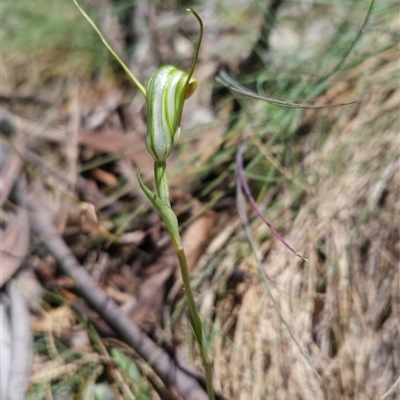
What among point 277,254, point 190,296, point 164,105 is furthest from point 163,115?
point 277,254

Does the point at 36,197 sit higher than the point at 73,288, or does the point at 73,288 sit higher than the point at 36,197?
the point at 36,197

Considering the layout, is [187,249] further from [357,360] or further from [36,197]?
[36,197]

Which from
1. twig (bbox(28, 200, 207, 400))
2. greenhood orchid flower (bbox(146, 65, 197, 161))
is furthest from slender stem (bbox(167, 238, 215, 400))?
twig (bbox(28, 200, 207, 400))

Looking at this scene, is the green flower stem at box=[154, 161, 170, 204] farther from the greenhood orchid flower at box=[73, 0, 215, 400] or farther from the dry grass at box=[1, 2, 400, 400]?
the dry grass at box=[1, 2, 400, 400]

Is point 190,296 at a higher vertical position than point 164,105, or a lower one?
lower

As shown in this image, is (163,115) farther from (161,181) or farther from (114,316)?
(114,316)

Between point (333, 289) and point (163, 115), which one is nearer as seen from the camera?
point (163, 115)

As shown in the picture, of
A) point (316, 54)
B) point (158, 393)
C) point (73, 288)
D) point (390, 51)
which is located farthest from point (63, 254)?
point (390, 51)

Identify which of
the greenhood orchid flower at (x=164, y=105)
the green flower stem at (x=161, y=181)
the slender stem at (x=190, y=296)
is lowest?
the slender stem at (x=190, y=296)

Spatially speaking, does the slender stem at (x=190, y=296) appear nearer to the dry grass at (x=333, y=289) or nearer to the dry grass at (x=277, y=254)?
the dry grass at (x=277, y=254)

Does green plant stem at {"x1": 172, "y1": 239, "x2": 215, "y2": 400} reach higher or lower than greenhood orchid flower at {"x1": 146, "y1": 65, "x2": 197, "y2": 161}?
lower

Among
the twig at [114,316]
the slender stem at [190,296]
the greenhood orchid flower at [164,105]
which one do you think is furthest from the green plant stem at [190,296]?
the twig at [114,316]
